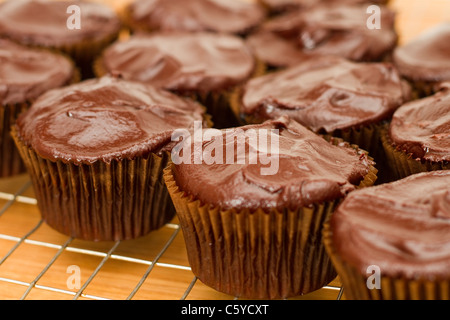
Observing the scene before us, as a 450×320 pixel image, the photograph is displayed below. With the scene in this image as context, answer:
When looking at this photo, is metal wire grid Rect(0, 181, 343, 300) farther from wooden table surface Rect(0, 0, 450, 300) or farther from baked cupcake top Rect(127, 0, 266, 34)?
baked cupcake top Rect(127, 0, 266, 34)

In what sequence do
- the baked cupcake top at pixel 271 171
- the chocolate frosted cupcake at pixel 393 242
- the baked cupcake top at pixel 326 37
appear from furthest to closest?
the baked cupcake top at pixel 326 37, the baked cupcake top at pixel 271 171, the chocolate frosted cupcake at pixel 393 242

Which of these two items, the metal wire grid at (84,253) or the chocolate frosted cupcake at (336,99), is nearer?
the metal wire grid at (84,253)

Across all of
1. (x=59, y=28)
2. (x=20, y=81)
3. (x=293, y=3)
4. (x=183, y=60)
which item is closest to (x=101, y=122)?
(x=20, y=81)

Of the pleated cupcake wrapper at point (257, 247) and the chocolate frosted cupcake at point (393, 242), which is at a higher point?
the chocolate frosted cupcake at point (393, 242)

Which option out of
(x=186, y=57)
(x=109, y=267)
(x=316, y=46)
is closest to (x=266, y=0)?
(x=316, y=46)

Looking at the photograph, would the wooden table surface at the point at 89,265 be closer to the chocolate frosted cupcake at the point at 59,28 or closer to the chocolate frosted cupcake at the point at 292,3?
A: the chocolate frosted cupcake at the point at 59,28

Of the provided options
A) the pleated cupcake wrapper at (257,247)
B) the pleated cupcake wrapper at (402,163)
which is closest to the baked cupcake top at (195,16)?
the pleated cupcake wrapper at (402,163)
